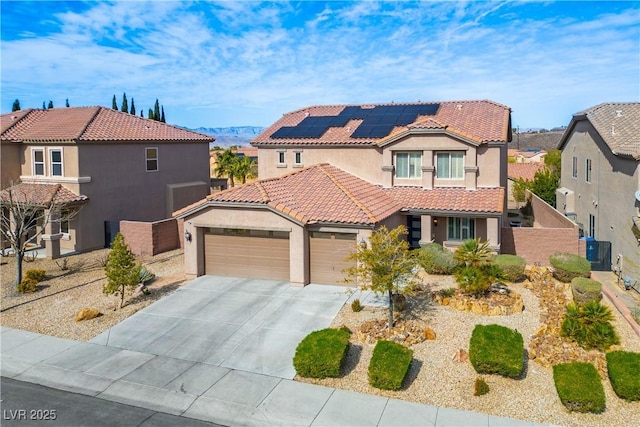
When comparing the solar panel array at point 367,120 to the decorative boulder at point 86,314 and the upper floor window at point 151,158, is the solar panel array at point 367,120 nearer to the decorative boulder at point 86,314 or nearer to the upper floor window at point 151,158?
the upper floor window at point 151,158

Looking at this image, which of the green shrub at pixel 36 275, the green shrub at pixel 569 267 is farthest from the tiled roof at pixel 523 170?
the green shrub at pixel 36 275

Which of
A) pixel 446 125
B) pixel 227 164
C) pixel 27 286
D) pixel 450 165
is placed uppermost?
pixel 446 125

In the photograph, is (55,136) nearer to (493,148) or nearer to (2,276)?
(2,276)

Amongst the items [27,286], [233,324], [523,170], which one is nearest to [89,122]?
[27,286]

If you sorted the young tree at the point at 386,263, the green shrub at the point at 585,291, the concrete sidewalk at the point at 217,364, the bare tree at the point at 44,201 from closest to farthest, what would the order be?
the concrete sidewalk at the point at 217,364
the young tree at the point at 386,263
the green shrub at the point at 585,291
the bare tree at the point at 44,201

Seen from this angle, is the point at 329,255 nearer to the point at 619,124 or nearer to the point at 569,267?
the point at 569,267

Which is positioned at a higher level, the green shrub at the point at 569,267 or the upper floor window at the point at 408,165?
the upper floor window at the point at 408,165

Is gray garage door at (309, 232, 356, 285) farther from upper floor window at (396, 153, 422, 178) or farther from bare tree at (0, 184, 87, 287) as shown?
bare tree at (0, 184, 87, 287)
